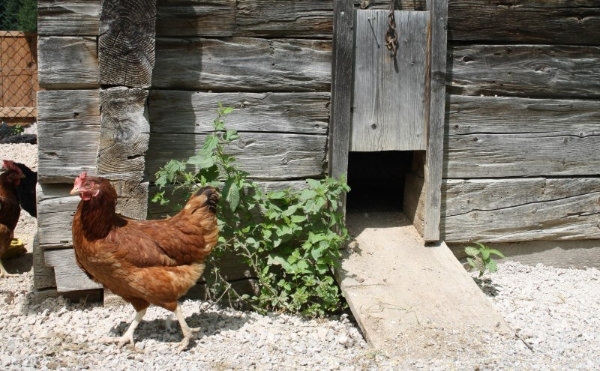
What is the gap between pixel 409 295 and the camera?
5066 mm

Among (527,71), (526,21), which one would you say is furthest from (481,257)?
(526,21)

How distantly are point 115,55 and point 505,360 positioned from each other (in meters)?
3.18

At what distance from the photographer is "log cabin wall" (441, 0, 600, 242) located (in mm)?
5672

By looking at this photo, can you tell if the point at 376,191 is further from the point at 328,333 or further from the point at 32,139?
the point at 32,139

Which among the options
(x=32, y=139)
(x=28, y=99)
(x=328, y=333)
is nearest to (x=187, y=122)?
(x=328, y=333)

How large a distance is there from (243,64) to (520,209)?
271 centimetres

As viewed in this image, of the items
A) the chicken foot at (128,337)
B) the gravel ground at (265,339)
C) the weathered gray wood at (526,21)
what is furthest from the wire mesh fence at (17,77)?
the weathered gray wood at (526,21)

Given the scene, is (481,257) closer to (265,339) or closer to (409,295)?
(409,295)

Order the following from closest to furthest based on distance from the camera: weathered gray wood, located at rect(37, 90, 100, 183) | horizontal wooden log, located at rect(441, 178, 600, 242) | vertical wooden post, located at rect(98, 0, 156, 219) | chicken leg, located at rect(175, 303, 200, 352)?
1. chicken leg, located at rect(175, 303, 200, 352)
2. vertical wooden post, located at rect(98, 0, 156, 219)
3. weathered gray wood, located at rect(37, 90, 100, 183)
4. horizontal wooden log, located at rect(441, 178, 600, 242)

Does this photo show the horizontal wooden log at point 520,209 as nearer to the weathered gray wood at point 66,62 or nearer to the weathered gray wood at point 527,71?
the weathered gray wood at point 527,71

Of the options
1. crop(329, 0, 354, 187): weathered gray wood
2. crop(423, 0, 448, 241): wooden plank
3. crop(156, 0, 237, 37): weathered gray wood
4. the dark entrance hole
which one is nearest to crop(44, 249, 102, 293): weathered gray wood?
crop(156, 0, 237, 37): weathered gray wood

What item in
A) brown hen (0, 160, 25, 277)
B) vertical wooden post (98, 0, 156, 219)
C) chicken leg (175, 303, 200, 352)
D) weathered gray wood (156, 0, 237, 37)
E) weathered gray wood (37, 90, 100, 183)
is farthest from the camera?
brown hen (0, 160, 25, 277)

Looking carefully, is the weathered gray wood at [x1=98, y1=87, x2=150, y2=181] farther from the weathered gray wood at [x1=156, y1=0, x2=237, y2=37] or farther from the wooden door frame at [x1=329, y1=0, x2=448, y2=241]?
the wooden door frame at [x1=329, y1=0, x2=448, y2=241]

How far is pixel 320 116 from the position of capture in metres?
5.43
